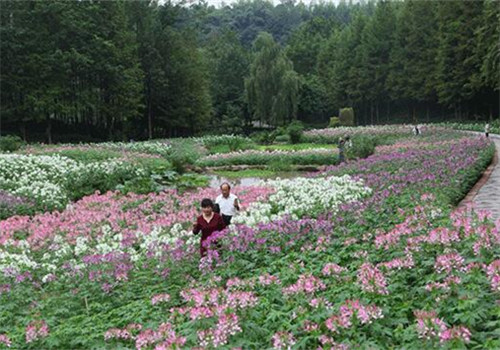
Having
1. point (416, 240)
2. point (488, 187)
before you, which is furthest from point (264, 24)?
point (416, 240)

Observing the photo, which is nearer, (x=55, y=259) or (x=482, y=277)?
(x=482, y=277)

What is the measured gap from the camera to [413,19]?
5938 centimetres

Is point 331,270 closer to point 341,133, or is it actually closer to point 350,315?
point 350,315

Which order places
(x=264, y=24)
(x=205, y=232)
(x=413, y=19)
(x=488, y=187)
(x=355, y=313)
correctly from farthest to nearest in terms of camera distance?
(x=264, y=24), (x=413, y=19), (x=488, y=187), (x=205, y=232), (x=355, y=313)

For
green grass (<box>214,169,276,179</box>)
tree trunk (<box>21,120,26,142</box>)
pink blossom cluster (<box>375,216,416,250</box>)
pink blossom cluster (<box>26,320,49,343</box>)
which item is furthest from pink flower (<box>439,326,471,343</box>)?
tree trunk (<box>21,120,26,142</box>)

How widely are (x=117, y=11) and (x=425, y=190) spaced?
130ft

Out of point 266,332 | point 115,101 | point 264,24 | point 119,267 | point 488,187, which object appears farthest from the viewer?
point 264,24

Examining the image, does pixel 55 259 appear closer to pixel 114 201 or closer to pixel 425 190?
pixel 114 201

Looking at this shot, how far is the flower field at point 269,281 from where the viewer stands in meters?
3.98

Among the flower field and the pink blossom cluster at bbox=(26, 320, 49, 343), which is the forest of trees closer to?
the flower field

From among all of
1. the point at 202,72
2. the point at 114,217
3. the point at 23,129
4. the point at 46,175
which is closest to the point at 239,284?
the point at 114,217

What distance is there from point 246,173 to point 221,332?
2017 cm

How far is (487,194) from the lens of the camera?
12453 millimetres

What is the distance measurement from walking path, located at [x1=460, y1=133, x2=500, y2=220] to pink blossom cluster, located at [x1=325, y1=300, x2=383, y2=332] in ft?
18.8
